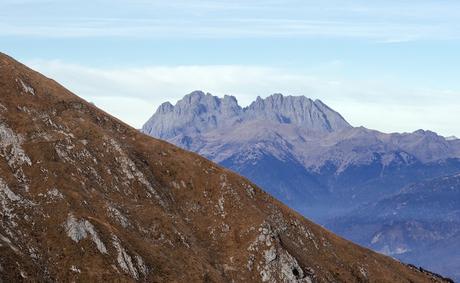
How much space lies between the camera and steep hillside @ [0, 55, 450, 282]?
465 ft

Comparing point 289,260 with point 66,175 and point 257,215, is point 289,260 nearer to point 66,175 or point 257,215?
point 257,215

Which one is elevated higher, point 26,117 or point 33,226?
point 26,117

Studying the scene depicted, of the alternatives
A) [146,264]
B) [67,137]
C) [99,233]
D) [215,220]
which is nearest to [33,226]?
[99,233]

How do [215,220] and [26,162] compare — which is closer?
[26,162]

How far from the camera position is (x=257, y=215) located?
189m

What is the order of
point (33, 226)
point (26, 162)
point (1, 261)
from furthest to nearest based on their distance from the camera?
point (26, 162)
point (33, 226)
point (1, 261)

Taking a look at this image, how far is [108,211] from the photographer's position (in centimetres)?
15825

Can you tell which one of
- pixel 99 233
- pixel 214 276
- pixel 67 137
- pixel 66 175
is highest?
pixel 67 137

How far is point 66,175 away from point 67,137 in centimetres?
1587

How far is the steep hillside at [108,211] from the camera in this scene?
142m

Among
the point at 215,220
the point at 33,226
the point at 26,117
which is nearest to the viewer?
the point at 33,226

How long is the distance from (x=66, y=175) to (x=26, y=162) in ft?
29.7

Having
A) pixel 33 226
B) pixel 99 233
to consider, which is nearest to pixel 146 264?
pixel 99 233

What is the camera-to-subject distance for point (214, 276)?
163m
